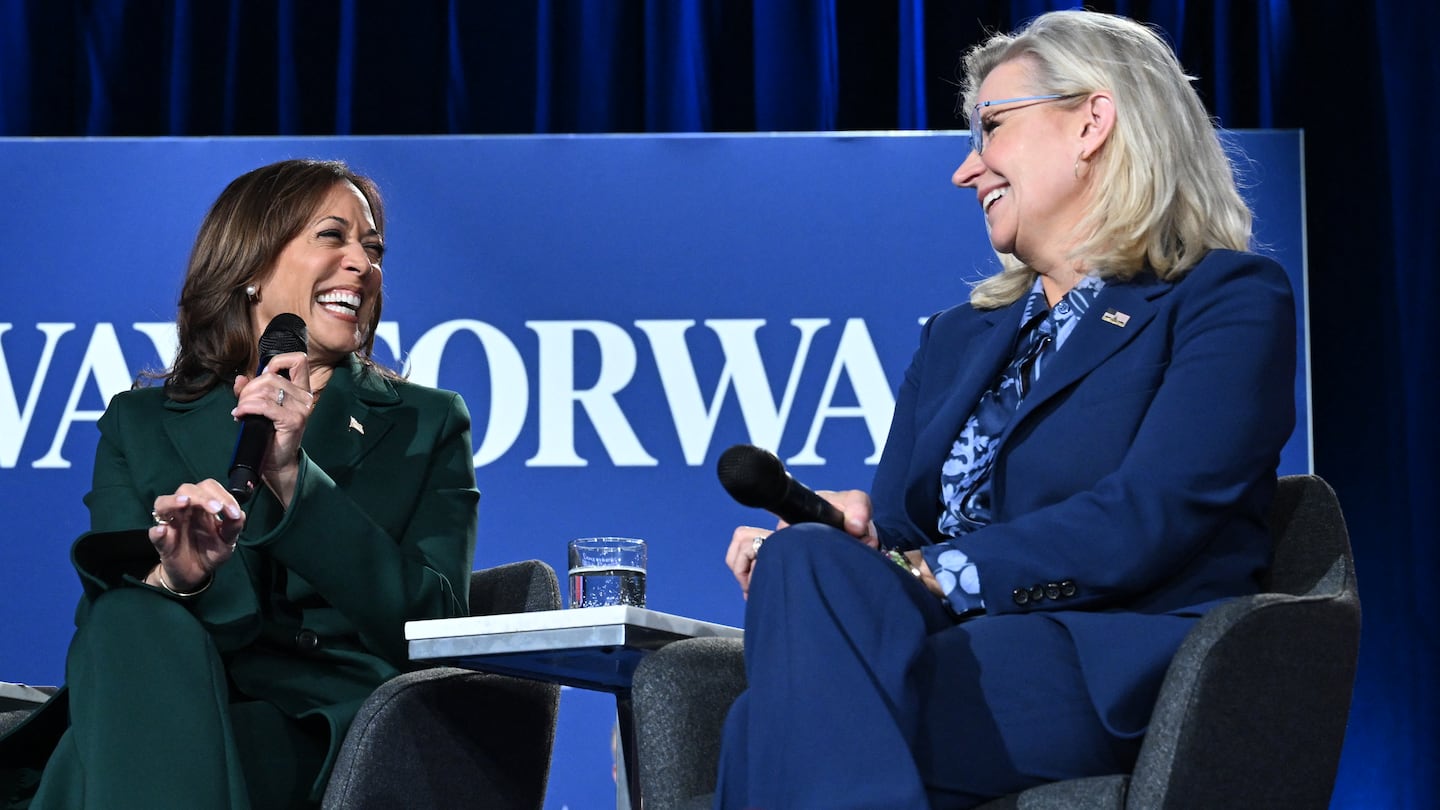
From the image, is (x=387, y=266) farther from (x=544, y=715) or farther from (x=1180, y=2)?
(x=1180, y=2)

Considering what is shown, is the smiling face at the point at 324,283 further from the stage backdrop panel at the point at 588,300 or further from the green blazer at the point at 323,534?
the stage backdrop panel at the point at 588,300

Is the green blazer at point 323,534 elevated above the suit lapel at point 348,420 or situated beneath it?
situated beneath

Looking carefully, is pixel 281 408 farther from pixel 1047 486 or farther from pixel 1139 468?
pixel 1139 468

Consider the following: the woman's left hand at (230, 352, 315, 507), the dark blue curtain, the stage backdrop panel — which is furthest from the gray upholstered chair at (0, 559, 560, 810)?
the dark blue curtain

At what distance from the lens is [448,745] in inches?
84.4

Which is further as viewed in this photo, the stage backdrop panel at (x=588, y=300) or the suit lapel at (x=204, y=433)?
the stage backdrop panel at (x=588, y=300)

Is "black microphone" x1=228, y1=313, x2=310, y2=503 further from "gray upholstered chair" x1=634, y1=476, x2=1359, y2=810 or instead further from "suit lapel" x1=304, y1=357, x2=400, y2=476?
"gray upholstered chair" x1=634, y1=476, x2=1359, y2=810

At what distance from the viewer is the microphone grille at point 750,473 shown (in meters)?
1.50

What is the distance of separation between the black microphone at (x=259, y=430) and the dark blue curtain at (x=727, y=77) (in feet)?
6.24

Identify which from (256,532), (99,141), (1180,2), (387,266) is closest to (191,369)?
(256,532)

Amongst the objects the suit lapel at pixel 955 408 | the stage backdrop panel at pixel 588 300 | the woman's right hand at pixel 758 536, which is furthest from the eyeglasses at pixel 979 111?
the stage backdrop panel at pixel 588 300

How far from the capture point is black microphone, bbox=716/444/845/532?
59.2 inches

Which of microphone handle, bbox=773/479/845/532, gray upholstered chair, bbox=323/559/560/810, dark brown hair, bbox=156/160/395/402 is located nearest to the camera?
microphone handle, bbox=773/479/845/532

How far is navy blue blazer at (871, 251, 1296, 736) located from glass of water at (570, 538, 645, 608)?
1.35 feet
